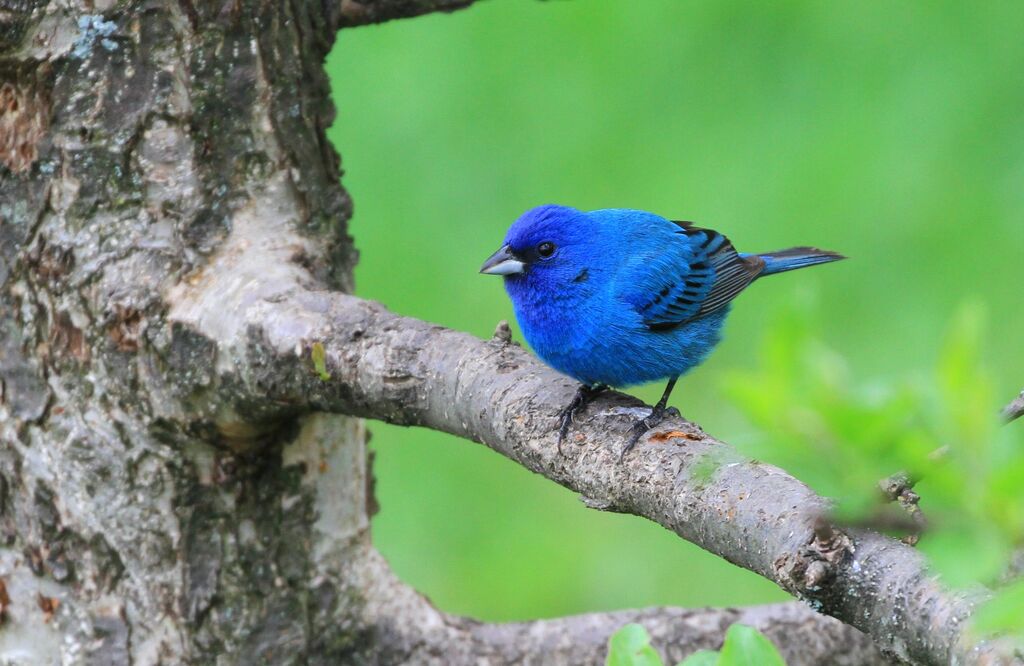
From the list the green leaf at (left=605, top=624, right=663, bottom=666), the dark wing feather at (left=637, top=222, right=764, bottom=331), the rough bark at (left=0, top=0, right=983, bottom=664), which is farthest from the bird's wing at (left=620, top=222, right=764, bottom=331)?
the green leaf at (left=605, top=624, right=663, bottom=666)

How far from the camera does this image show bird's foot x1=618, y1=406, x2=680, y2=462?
179 cm

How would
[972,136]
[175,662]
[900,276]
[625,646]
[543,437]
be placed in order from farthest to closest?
[972,136] < [900,276] < [175,662] < [543,437] < [625,646]

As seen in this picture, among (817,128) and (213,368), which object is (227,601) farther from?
(817,128)

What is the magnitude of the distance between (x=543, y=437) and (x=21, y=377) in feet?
3.44

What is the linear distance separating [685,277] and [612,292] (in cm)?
25

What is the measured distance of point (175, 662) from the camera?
2.33 m

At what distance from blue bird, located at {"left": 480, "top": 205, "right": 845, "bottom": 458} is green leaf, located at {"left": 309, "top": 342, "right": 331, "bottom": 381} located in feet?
1.73

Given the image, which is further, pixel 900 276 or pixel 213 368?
pixel 900 276

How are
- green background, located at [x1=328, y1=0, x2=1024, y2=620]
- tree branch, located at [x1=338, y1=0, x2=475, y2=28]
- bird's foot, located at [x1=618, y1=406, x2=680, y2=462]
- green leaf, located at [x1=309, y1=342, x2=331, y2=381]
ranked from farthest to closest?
green background, located at [x1=328, y1=0, x2=1024, y2=620]
tree branch, located at [x1=338, y1=0, x2=475, y2=28]
green leaf, located at [x1=309, y1=342, x2=331, y2=381]
bird's foot, located at [x1=618, y1=406, x2=680, y2=462]

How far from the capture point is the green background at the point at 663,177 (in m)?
4.61

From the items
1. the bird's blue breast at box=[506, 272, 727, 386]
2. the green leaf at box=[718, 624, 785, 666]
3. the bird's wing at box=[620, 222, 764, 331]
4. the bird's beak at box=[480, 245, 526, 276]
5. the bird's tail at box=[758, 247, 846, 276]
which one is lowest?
the green leaf at box=[718, 624, 785, 666]

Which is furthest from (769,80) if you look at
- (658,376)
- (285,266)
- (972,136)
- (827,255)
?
(285,266)

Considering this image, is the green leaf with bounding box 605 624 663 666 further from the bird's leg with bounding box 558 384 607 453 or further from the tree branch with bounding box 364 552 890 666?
the tree branch with bounding box 364 552 890 666

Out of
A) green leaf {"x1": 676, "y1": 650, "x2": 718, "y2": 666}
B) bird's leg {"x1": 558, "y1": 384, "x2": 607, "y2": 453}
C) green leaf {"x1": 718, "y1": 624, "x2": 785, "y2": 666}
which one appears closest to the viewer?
green leaf {"x1": 718, "y1": 624, "x2": 785, "y2": 666}
